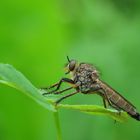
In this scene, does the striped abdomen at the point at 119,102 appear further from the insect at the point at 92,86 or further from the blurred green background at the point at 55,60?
the blurred green background at the point at 55,60

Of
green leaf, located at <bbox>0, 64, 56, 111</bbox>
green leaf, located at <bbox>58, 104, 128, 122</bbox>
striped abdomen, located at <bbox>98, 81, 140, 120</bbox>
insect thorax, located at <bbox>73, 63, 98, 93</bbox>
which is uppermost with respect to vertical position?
insect thorax, located at <bbox>73, 63, 98, 93</bbox>

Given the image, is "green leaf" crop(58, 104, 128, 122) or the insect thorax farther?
the insect thorax

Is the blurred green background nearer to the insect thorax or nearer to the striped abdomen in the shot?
the insect thorax

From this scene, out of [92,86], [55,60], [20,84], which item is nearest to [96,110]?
[20,84]

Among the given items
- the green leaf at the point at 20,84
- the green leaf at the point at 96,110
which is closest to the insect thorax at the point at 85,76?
the green leaf at the point at 96,110

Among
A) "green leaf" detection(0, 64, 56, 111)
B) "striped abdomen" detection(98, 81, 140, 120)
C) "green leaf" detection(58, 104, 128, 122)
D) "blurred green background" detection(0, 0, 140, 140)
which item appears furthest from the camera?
"blurred green background" detection(0, 0, 140, 140)

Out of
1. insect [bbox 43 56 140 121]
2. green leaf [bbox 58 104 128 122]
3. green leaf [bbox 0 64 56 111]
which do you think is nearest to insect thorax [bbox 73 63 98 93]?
insect [bbox 43 56 140 121]

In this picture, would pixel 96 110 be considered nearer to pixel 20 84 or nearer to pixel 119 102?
pixel 20 84
